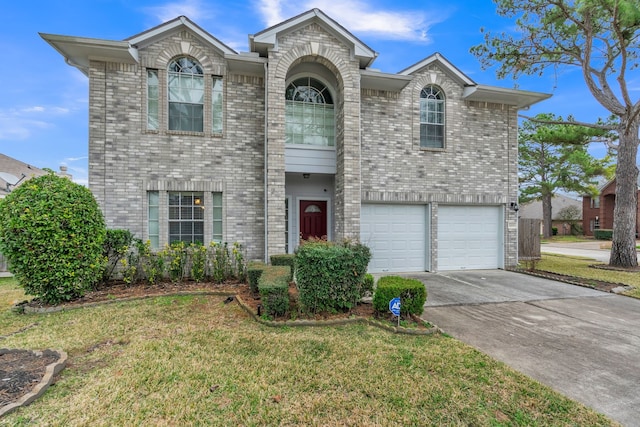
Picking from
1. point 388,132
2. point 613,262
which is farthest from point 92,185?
point 613,262

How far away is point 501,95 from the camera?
10.3 metres

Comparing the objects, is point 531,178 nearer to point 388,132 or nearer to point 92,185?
point 388,132

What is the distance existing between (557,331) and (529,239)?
32.2ft

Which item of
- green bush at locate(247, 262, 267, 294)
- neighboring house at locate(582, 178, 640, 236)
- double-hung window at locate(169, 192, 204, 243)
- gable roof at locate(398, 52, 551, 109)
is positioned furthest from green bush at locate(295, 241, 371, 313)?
neighboring house at locate(582, 178, 640, 236)

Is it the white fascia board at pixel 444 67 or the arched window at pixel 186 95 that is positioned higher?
the white fascia board at pixel 444 67

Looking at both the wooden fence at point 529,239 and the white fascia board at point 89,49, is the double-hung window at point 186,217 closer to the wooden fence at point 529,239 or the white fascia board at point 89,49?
the white fascia board at point 89,49

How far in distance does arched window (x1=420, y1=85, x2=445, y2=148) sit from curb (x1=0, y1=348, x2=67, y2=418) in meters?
10.00

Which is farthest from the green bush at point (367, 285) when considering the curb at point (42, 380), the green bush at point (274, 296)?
the curb at point (42, 380)

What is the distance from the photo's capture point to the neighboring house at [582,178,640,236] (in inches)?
1252

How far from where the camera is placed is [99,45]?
7.54 m

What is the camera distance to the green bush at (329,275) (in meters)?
5.06

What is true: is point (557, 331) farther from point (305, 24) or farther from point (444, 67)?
point (305, 24)

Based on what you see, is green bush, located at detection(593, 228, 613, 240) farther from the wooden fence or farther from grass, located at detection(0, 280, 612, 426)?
grass, located at detection(0, 280, 612, 426)

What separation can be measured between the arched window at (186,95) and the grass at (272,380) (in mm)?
5592
